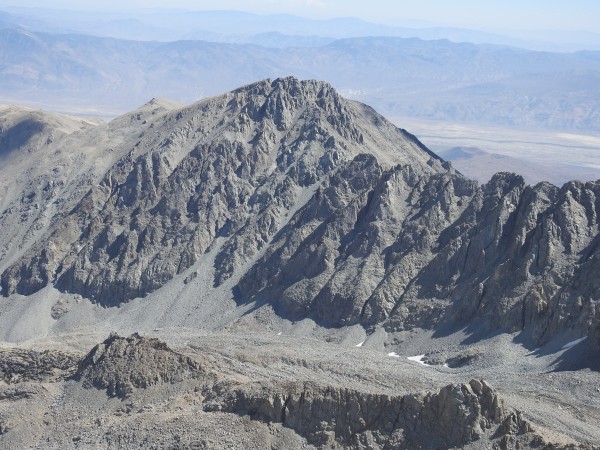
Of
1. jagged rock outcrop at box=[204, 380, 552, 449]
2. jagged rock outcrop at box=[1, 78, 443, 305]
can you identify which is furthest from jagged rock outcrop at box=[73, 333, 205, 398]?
jagged rock outcrop at box=[1, 78, 443, 305]

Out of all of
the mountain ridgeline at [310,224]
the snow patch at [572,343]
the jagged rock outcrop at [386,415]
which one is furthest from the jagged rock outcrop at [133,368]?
the mountain ridgeline at [310,224]

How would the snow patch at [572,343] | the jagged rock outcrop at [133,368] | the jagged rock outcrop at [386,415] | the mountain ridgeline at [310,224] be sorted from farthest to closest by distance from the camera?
the mountain ridgeline at [310,224], the snow patch at [572,343], the jagged rock outcrop at [133,368], the jagged rock outcrop at [386,415]

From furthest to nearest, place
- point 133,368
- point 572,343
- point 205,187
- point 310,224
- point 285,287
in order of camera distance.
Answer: point 205,187
point 310,224
point 285,287
point 572,343
point 133,368

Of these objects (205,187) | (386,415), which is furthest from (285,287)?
(386,415)

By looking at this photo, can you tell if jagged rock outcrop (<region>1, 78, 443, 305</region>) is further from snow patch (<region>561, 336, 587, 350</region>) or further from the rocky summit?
snow patch (<region>561, 336, 587, 350</region>)

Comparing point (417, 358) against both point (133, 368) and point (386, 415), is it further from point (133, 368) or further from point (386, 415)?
point (386, 415)

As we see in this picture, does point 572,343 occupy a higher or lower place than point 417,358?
higher

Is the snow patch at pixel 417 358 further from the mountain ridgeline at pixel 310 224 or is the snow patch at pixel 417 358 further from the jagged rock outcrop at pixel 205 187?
the jagged rock outcrop at pixel 205 187
